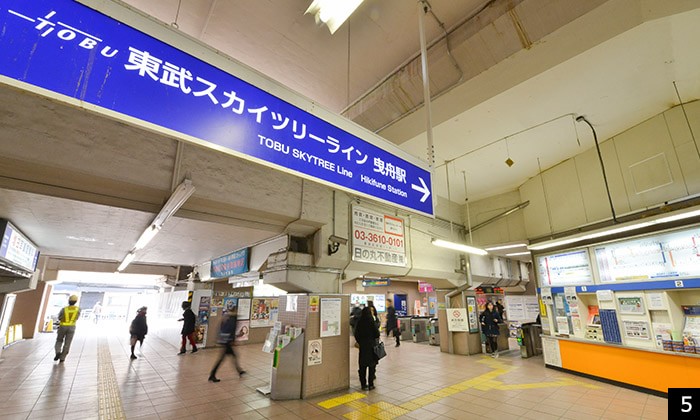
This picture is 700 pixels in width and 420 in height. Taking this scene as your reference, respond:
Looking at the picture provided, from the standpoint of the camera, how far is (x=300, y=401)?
5250mm

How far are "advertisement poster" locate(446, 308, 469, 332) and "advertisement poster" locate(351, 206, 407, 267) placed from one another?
3.53 meters

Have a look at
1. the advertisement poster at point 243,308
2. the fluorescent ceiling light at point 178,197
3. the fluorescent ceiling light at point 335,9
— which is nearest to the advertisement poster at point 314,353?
the fluorescent ceiling light at point 178,197

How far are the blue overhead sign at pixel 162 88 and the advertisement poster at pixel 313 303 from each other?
396 centimetres

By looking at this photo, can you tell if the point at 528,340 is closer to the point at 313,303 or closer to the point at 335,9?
the point at 313,303

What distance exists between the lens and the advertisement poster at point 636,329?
5714 mm

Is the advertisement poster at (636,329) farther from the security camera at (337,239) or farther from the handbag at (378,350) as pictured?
the security camera at (337,239)

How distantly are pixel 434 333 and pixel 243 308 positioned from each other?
294 inches

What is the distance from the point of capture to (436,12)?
3.28m

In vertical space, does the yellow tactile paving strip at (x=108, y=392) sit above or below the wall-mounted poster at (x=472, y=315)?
below

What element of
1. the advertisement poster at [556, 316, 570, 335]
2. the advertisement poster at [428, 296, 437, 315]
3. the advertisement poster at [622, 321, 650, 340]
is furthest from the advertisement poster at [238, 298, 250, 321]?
the advertisement poster at [622, 321, 650, 340]

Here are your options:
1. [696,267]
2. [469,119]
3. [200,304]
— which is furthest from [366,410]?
[200,304]

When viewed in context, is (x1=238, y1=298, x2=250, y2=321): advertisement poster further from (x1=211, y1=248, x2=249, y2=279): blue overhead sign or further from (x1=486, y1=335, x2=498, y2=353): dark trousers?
(x1=486, y1=335, x2=498, y2=353): dark trousers

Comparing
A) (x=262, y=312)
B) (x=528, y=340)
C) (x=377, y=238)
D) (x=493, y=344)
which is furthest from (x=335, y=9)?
(x=262, y=312)

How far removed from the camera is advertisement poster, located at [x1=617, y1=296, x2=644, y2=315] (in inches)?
229
